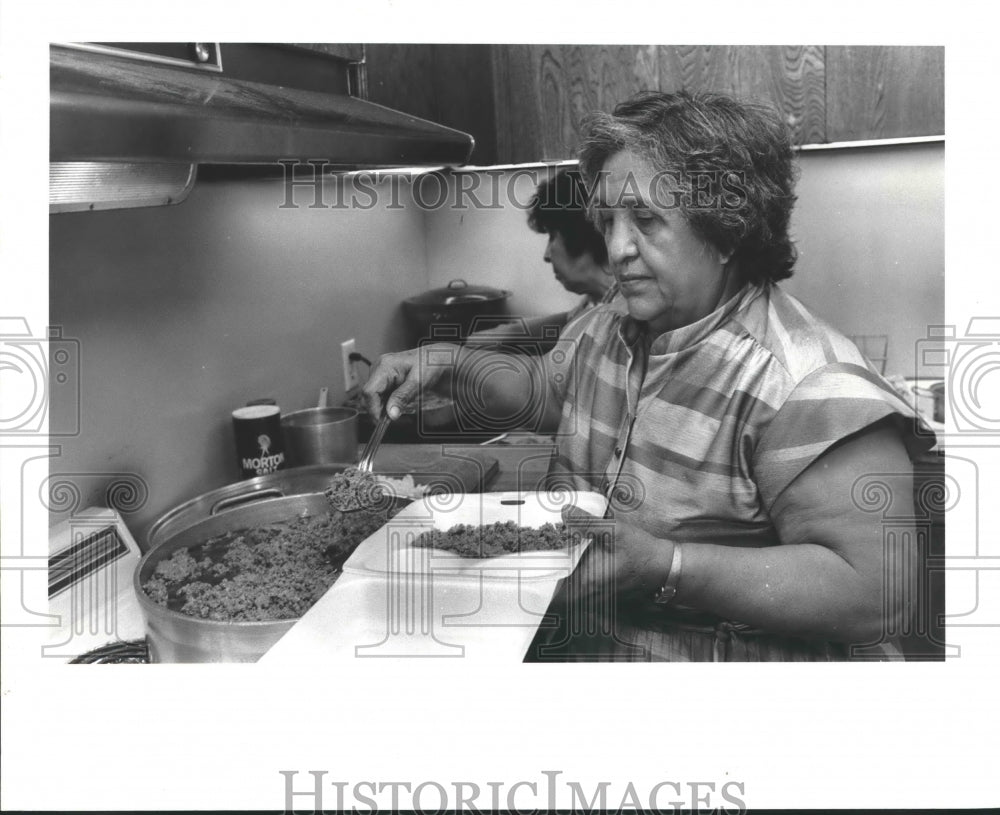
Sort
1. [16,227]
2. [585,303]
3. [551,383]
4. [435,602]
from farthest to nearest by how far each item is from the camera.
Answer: [585,303] < [551,383] < [435,602] < [16,227]

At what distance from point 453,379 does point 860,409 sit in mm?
803

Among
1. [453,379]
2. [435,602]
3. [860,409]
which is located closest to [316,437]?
[453,379]

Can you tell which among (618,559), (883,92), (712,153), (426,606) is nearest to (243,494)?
(426,606)

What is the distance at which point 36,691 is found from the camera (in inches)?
31.8

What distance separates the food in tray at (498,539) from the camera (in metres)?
1.01

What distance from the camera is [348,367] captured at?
2125 millimetres

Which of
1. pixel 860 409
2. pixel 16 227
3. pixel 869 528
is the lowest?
pixel 869 528

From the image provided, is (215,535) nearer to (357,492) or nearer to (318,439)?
(357,492)

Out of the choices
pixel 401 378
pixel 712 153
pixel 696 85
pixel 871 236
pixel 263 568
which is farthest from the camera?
pixel 871 236

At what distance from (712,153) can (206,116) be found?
1.98 ft

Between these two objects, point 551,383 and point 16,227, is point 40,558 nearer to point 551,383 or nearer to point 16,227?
point 16,227

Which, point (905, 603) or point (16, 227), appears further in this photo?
point (905, 603)

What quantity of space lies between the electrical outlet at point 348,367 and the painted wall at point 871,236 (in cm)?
67

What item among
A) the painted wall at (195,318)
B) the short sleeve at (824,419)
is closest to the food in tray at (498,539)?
the short sleeve at (824,419)
